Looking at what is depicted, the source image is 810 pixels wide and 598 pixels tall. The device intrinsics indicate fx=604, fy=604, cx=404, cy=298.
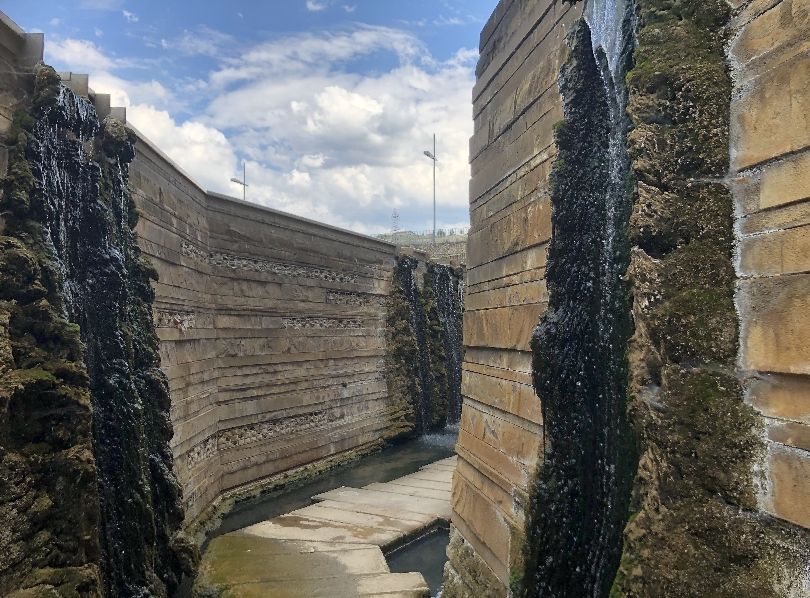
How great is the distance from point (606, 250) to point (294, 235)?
10158 millimetres

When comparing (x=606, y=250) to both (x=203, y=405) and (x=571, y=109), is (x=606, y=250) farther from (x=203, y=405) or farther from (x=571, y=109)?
(x=203, y=405)

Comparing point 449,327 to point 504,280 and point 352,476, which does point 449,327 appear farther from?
point 504,280

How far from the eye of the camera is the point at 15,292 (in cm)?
473

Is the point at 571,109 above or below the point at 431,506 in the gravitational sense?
above

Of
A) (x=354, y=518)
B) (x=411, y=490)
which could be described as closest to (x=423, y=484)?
(x=411, y=490)

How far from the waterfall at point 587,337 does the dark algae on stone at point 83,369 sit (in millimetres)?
3418

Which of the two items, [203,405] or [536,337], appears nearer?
[536,337]

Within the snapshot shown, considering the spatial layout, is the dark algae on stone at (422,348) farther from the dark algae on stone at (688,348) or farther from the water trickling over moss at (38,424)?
the dark algae on stone at (688,348)

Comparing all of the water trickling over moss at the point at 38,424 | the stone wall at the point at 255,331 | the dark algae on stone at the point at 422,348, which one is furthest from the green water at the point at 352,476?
the water trickling over moss at the point at 38,424

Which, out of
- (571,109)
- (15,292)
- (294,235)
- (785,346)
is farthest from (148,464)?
(294,235)

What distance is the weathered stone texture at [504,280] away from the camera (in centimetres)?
420

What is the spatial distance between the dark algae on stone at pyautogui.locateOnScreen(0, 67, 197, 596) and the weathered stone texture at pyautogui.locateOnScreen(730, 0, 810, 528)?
4.59 metres

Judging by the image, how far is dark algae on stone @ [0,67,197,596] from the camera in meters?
4.50

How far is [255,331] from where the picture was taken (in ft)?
37.9
